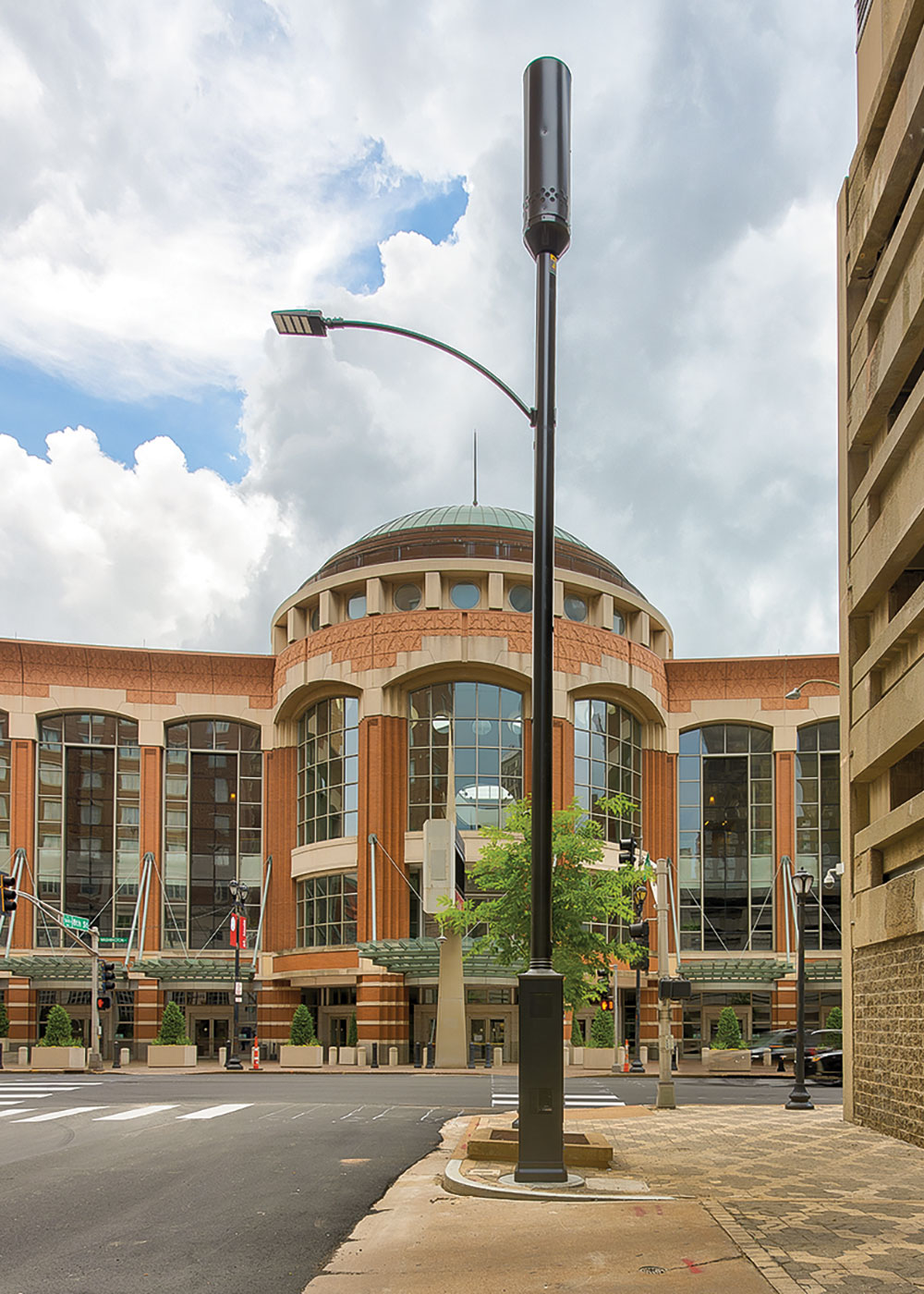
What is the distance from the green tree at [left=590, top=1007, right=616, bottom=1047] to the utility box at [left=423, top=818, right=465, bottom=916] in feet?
35.7

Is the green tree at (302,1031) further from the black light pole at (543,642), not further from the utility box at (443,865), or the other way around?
the black light pole at (543,642)

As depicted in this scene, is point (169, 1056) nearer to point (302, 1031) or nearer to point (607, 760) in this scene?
point (302, 1031)

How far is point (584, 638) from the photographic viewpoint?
55469 millimetres

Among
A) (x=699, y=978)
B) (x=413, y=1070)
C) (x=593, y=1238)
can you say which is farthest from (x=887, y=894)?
(x=699, y=978)

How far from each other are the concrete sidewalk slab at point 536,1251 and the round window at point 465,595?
43999mm

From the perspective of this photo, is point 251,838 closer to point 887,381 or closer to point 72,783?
point 72,783

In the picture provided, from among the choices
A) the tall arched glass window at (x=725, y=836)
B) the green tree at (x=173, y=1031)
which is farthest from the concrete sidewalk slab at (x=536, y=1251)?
the tall arched glass window at (x=725, y=836)

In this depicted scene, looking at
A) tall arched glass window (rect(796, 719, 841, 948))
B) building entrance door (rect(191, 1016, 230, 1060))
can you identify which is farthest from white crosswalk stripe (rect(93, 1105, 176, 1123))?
tall arched glass window (rect(796, 719, 841, 948))

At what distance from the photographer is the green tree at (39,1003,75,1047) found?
47.5 metres

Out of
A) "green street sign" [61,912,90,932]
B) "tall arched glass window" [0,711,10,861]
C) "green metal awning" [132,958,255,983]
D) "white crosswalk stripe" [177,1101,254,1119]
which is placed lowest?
"green metal awning" [132,958,255,983]

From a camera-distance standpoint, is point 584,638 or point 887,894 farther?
point 584,638

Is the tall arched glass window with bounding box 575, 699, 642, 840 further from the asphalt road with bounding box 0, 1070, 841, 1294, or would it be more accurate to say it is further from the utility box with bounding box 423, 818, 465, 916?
the asphalt road with bounding box 0, 1070, 841, 1294

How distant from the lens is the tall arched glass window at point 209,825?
5962 centimetres

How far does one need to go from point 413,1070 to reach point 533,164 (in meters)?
36.4
